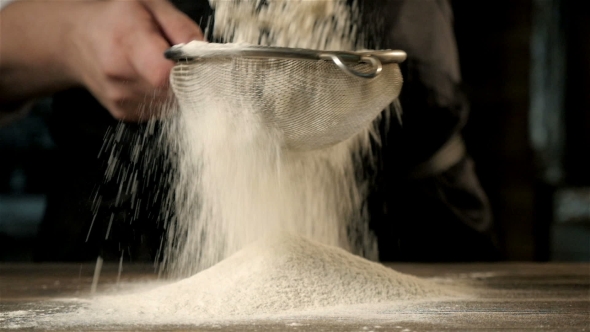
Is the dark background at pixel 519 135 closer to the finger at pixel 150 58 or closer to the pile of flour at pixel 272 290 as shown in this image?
the finger at pixel 150 58

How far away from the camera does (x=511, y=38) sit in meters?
1.37

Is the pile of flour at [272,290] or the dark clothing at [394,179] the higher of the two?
the dark clothing at [394,179]

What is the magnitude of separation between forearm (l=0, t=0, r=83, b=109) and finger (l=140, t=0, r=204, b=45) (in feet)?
0.76

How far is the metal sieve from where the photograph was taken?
621 millimetres

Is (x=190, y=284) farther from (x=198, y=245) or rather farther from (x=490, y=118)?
(x=490, y=118)

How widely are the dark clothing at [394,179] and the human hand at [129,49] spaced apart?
126mm

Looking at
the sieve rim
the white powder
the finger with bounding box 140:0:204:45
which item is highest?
the finger with bounding box 140:0:204:45

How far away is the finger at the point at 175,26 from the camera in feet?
2.61

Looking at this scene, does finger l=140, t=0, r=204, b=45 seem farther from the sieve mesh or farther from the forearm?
the forearm

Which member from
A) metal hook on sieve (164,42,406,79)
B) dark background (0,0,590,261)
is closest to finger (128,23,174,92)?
metal hook on sieve (164,42,406,79)

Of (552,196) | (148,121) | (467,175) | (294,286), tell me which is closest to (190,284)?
(294,286)

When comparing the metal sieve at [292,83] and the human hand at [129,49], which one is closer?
the metal sieve at [292,83]

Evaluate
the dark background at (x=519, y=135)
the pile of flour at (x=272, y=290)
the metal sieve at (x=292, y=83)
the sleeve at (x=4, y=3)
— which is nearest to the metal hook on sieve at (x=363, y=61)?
the metal sieve at (x=292, y=83)

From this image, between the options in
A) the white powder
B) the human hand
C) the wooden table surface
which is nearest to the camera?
the wooden table surface
